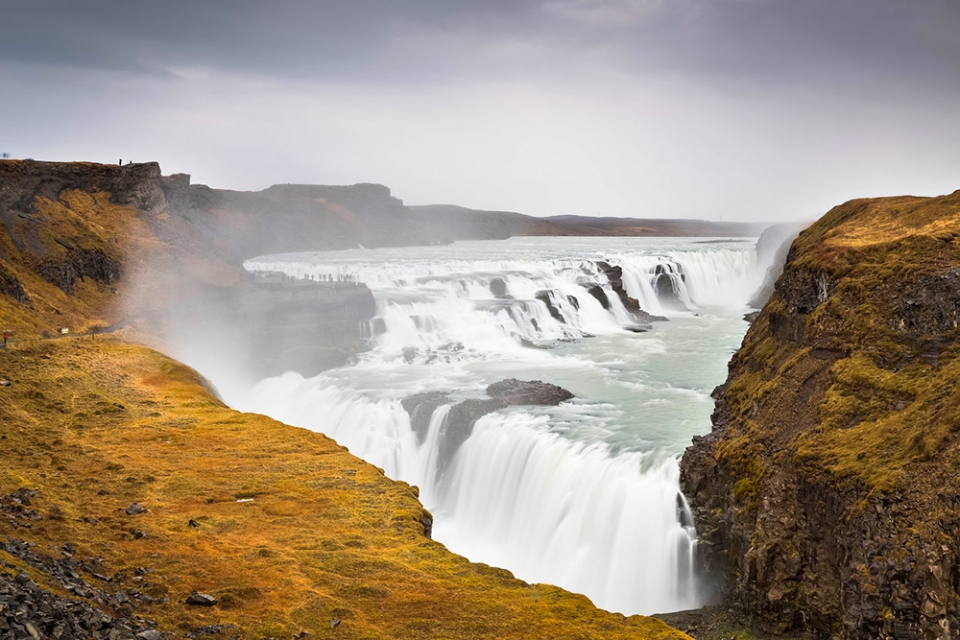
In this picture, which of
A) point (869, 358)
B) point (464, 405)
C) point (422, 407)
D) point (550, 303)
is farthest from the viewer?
point (550, 303)

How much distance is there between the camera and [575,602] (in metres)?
11.2

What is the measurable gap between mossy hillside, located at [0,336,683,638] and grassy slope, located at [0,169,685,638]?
33mm

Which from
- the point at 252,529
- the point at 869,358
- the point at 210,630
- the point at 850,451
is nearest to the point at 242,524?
the point at 252,529

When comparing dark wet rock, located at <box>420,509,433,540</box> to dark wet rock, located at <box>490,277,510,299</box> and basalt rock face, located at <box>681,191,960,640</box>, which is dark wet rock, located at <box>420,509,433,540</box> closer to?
basalt rock face, located at <box>681,191,960,640</box>

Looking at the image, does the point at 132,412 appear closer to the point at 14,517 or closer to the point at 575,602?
the point at 14,517

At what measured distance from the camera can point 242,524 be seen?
13.4 m

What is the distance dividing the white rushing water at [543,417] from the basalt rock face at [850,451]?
1.90 metres

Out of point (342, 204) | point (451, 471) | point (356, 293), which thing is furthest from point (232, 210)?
point (451, 471)

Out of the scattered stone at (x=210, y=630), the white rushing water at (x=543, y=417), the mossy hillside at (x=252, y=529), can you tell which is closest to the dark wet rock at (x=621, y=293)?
the white rushing water at (x=543, y=417)

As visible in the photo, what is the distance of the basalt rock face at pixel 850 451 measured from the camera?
39.3 ft

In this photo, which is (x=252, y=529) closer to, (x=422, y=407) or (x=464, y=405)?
(x=464, y=405)

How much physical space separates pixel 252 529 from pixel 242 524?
0.31 m

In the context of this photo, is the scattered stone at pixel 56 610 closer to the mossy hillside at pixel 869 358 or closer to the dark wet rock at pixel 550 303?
the mossy hillside at pixel 869 358

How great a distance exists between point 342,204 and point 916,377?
142m
